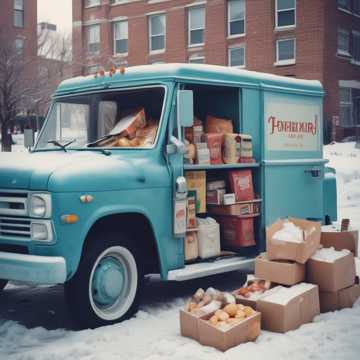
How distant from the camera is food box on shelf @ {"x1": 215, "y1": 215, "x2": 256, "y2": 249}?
698 cm

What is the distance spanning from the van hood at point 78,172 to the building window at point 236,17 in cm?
2628

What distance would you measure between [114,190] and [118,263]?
2.27 ft

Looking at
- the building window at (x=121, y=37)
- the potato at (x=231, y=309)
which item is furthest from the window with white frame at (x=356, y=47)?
the potato at (x=231, y=309)

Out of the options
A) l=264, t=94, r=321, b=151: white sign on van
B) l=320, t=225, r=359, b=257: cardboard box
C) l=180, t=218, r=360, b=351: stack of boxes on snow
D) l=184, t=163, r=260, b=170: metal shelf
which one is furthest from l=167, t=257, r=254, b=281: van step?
l=264, t=94, r=321, b=151: white sign on van

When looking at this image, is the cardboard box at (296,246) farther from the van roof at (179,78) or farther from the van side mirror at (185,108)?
the van roof at (179,78)

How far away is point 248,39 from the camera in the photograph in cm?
3098

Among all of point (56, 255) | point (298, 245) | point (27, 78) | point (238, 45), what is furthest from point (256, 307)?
point (238, 45)

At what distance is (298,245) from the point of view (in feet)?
19.2

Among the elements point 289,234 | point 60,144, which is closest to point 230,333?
point 289,234

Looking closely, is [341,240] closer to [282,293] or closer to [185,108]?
[282,293]

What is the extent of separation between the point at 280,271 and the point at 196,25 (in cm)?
2846

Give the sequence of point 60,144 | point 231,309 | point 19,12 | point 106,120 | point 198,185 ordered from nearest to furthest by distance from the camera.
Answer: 1. point 231,309
2. point 198,185
3. point 60,144
4. point 106,120
5. point 19,12

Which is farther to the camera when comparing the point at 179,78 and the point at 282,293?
the point at 179,78

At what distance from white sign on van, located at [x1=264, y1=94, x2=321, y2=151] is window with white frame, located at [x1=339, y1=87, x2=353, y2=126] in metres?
23.8
